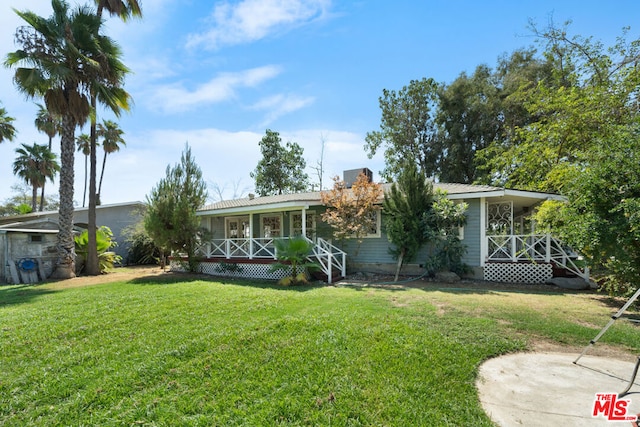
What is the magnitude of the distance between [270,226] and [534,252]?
1094 centimetres

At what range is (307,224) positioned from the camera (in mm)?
13273

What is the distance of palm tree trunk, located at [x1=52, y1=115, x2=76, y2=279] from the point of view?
11789 millimetres

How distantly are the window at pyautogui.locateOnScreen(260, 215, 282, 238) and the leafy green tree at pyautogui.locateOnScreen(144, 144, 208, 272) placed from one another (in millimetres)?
3071

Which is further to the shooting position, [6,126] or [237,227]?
[6,126]

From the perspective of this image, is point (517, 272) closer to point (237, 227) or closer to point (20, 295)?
point (237, 227)

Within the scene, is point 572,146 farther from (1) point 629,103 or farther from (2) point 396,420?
(2) point 396,420

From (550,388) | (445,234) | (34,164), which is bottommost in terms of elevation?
(550,388)

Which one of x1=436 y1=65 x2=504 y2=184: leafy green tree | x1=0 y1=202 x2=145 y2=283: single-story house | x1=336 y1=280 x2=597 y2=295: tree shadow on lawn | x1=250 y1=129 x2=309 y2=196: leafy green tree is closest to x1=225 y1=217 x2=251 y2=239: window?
x1=336 y1=280 x2=597 y2=295: tree shadow on lawn

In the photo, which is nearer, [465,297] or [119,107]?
[465,297]

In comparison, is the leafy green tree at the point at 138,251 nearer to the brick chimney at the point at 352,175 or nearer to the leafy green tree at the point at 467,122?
the brick chimney at the point at 352,175

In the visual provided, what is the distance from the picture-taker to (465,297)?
6.95 metres

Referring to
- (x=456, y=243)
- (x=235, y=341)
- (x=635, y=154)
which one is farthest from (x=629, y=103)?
(x=235, y=341)

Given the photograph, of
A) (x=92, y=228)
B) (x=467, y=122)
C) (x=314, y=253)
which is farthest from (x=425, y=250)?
(x=467, y=122)

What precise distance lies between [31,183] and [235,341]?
31.3 meters
